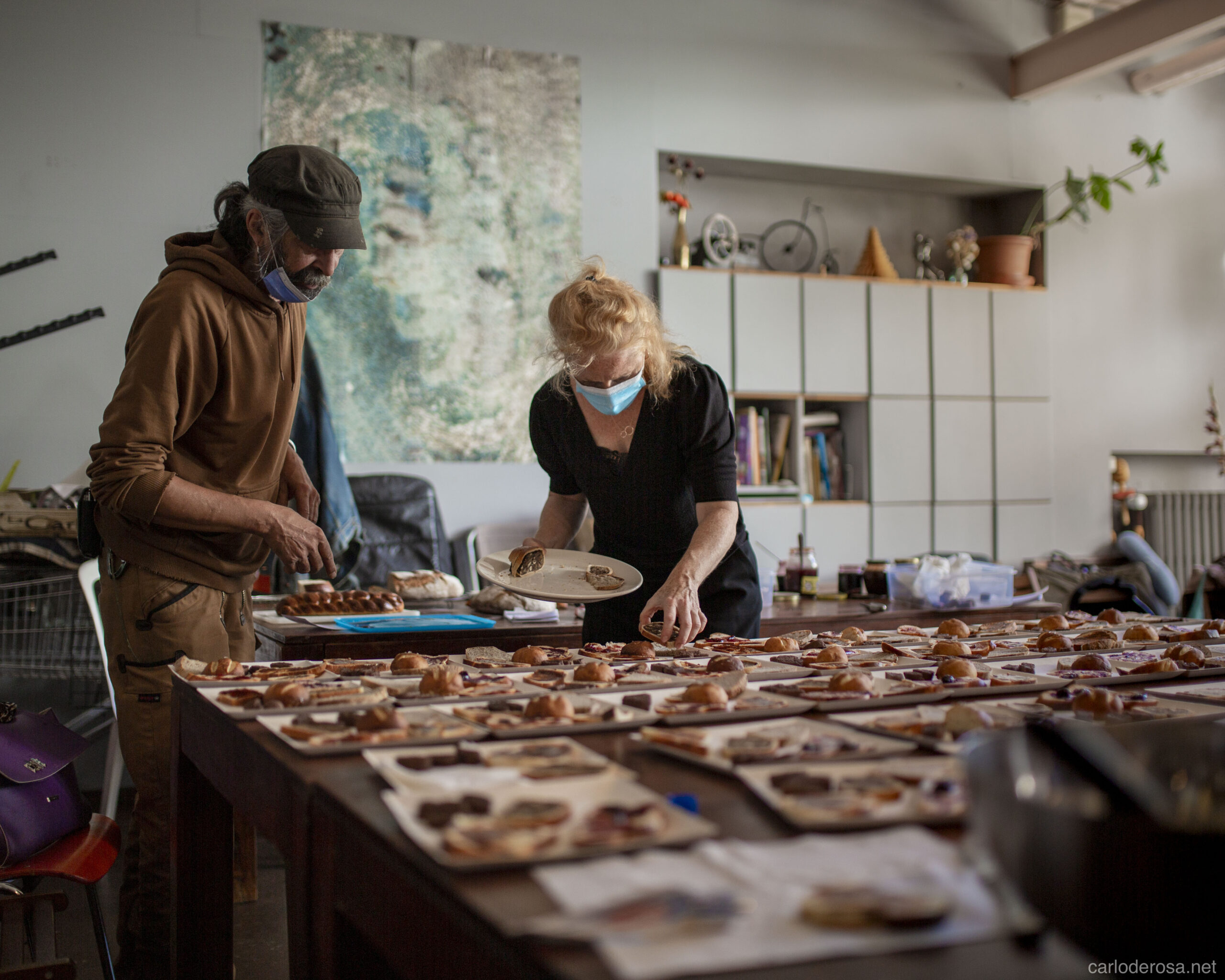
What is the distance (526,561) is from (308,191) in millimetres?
826

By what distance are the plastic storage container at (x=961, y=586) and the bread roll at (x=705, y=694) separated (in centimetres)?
192

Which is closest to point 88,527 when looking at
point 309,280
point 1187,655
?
point 309,280

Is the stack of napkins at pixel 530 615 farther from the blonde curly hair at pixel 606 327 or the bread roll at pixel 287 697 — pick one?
the bread roll at pixel 287 697

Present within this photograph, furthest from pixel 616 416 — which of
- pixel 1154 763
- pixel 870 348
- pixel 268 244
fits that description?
pixel 870 348

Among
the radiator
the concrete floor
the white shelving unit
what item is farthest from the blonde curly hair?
the radiator

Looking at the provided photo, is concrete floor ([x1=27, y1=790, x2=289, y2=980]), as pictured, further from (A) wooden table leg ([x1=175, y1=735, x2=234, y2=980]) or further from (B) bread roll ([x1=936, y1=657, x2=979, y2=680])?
(B) bread roll ([x1=936, y1=657, x2=979, y2=680])

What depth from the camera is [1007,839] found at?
63 centimetres

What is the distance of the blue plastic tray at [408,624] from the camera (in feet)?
7.97

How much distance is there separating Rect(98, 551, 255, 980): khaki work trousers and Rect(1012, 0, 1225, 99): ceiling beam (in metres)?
4.81

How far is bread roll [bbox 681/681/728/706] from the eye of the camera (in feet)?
4.05

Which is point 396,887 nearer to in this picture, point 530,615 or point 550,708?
point 550,708

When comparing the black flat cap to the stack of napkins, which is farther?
the stack of napkins

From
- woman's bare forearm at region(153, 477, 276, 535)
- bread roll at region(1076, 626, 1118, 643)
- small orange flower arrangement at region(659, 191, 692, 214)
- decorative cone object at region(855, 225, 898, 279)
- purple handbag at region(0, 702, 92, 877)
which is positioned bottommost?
purple handbag at region(0, 702, 92, 877)

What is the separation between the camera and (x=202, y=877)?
1536mm
